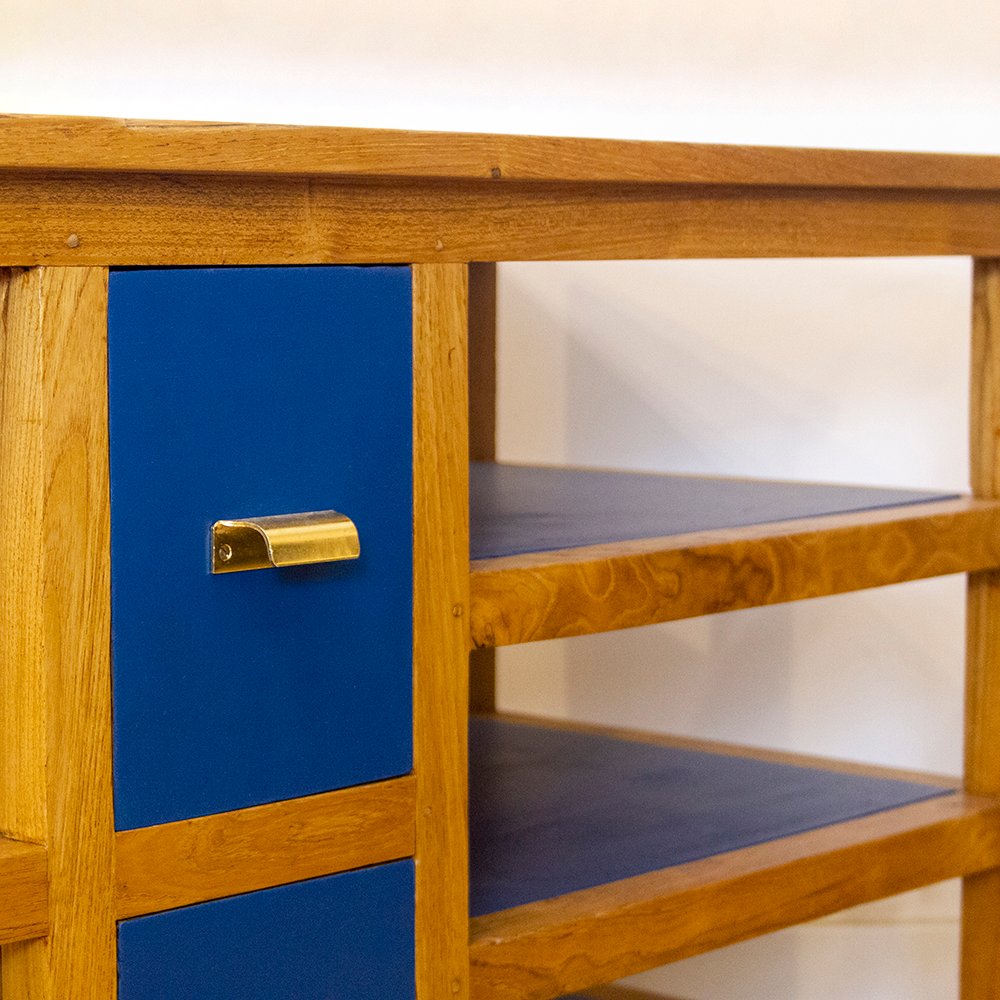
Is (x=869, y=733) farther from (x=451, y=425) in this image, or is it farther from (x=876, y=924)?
(x=451, y=425)

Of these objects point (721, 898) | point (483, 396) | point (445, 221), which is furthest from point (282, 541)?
point (483, 396)

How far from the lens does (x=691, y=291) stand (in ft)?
8.37

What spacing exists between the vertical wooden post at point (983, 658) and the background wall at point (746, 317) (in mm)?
731

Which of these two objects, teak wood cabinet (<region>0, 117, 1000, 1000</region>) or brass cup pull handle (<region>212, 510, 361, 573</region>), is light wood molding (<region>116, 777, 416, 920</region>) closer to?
teak wood cabinet (<region>0, 117, 1000, 1000</region>)

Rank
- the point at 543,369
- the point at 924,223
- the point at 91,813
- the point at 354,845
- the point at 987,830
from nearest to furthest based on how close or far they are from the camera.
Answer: the point at 91,813, the point at 354,845, the point at 924,223, the point at 987,830, the point at 543,369

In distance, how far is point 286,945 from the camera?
3.81 feet

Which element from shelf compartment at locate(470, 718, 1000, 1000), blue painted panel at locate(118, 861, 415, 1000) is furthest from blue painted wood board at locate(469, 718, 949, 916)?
blue painted panel at locate(118, 861, 415, 1000)

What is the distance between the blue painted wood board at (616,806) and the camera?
4.78 feet

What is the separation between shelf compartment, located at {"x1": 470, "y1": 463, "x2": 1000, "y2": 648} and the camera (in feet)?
4.24

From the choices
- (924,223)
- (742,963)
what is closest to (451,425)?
(924,223)

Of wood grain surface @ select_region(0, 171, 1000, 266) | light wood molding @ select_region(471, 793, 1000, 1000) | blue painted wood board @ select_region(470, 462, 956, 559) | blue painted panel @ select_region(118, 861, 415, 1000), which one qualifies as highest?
wood grain surface @ select_region(0, 171, 1000, 266)

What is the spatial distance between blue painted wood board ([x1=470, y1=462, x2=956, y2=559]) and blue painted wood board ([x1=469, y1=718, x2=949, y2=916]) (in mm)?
273

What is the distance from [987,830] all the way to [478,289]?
92 centimetres

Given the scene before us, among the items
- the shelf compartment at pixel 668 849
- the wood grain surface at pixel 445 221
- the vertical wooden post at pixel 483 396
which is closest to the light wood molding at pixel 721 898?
the shelf compartment at pixel 668 849
